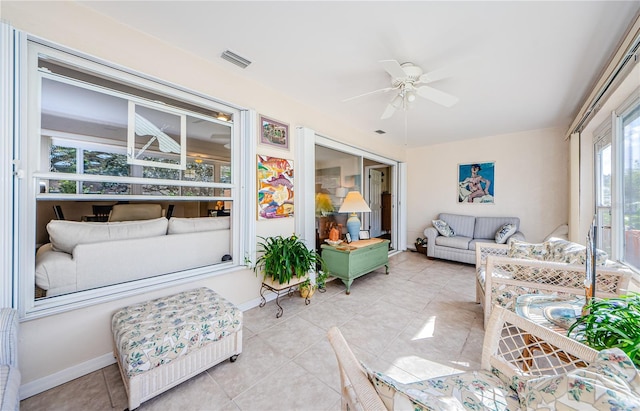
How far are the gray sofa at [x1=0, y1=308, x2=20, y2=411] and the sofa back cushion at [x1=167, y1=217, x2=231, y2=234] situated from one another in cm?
109

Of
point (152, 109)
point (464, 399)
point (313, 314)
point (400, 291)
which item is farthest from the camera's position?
point (400, 291)

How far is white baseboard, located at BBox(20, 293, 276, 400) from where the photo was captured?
4.83 ft

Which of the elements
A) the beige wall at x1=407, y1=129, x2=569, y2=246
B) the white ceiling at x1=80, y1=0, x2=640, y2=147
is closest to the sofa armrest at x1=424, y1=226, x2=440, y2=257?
the beige wall at x1=407, y1=129, x2=569, y2=246

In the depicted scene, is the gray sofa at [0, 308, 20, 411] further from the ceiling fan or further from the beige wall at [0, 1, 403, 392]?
the ceiling fan

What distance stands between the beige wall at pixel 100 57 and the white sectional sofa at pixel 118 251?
216 millimetres

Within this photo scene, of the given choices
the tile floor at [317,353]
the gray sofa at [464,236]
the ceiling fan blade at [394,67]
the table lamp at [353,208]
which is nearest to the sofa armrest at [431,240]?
the gray sofa at [464,236]

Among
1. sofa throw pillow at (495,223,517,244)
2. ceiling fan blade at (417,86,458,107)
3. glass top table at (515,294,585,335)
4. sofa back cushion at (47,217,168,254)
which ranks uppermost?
ceiling fan blade at (417,86,458,107)

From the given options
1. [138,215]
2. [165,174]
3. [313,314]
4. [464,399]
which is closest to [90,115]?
[165,174]

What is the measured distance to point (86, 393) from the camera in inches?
58.9

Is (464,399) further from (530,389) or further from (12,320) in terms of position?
(12,320)

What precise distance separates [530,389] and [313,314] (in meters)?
2.01

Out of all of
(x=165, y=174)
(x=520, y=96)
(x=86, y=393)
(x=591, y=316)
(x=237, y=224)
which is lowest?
(x=86, y=393)

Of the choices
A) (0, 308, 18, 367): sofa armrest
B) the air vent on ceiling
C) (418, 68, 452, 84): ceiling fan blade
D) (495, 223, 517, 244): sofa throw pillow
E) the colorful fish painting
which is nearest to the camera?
(0, 308, 18, 367): sofa armrest

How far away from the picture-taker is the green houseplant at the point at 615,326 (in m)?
0.84
